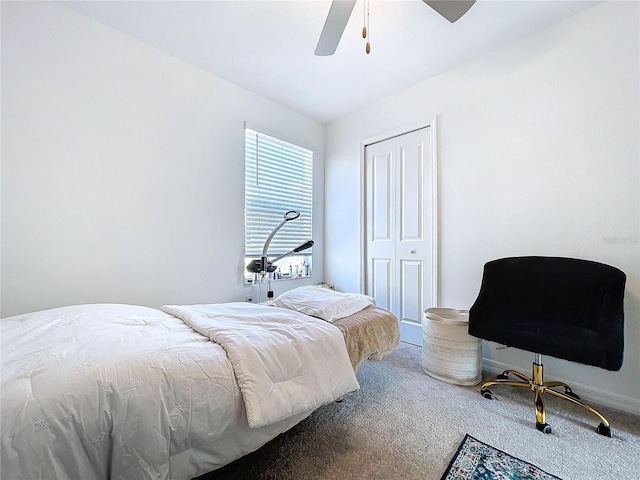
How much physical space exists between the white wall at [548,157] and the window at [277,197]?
4.27ft

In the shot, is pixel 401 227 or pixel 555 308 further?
pixel 401 227

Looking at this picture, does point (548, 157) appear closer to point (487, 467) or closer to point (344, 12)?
point (344, 12)

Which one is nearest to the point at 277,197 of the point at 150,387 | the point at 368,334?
the point at 368,334

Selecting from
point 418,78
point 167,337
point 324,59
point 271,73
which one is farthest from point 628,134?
point 167,337

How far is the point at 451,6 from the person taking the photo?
4.77 feet

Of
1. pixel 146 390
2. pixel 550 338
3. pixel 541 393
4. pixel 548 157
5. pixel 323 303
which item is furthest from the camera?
pixel 548 157

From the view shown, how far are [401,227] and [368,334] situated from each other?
156cm

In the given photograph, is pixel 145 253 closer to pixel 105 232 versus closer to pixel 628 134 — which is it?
pixel 105 232

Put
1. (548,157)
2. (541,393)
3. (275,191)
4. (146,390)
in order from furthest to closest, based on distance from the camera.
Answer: (275,191), (548,157), (541,393), (146,390)

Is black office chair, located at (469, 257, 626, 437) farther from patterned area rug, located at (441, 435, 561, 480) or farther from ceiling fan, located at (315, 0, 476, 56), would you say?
ceiling fan, located at (315, 0, 476, 56)

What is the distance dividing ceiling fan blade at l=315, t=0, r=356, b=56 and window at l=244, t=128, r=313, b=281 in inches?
53.0

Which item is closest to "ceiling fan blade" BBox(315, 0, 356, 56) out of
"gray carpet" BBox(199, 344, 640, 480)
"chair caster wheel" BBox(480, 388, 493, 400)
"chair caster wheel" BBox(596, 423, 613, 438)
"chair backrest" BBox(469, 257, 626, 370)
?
"chair backrest" BBox(469, 257, 626, 370)

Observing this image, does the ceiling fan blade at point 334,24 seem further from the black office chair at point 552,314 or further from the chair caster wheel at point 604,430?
the chair caster wheel at point 604,430

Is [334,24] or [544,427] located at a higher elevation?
[334,24]
